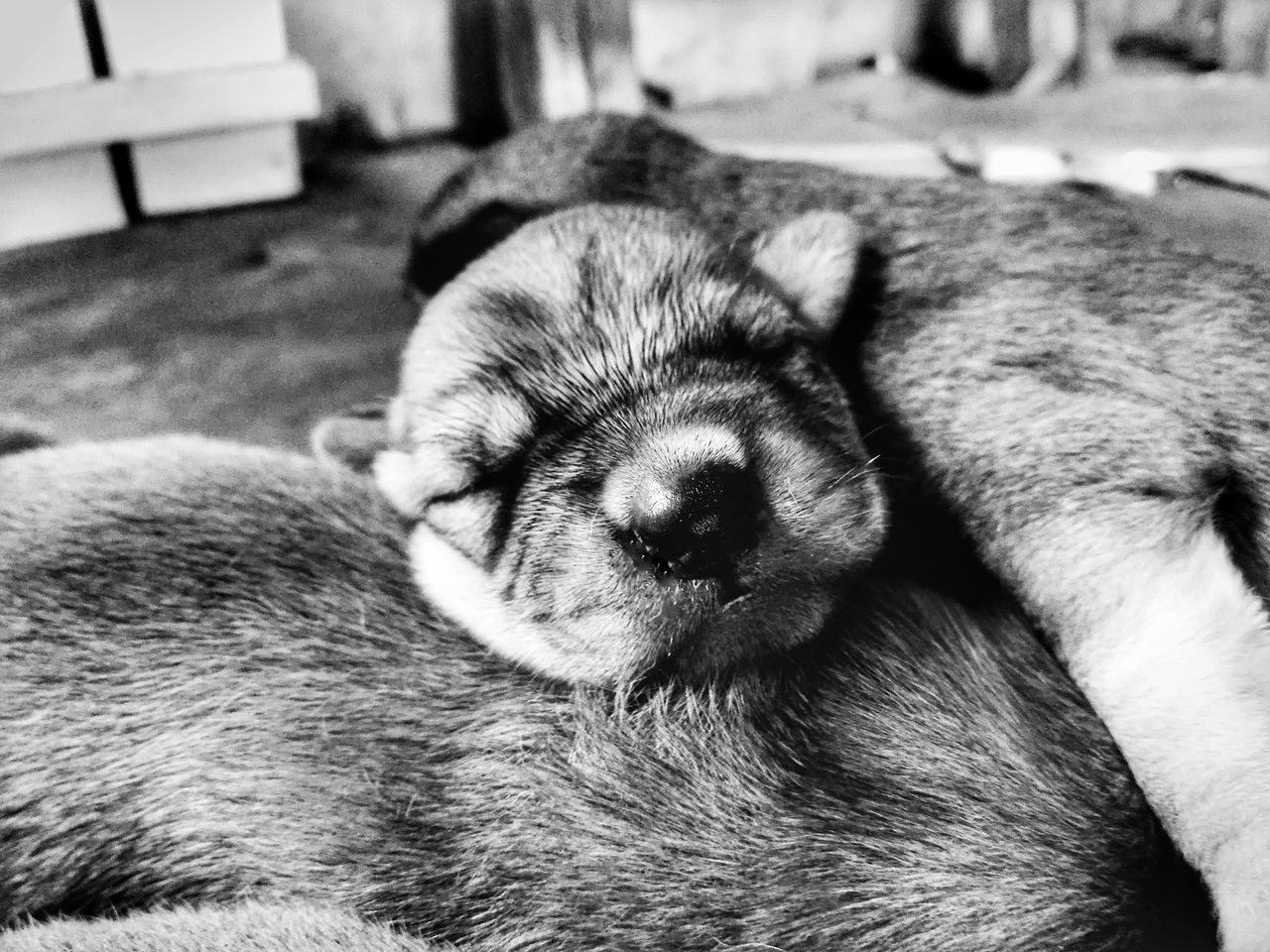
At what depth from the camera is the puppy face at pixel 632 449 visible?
0.71m

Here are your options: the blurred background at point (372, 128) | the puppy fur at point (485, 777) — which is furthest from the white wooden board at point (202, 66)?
the puppy fur at point (485, 777)

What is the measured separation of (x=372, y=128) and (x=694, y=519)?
891 mm

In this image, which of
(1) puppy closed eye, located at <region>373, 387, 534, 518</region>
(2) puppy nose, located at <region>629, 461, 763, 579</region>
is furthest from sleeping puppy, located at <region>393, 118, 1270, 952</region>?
(1) puppy closed eye, located at <region>373, 387, 534, 518</region>

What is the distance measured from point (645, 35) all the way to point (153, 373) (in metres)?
0.76

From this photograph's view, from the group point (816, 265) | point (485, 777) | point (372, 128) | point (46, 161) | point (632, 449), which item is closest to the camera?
point (485, 777)

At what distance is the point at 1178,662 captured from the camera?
695 mm

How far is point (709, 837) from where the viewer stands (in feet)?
2.08

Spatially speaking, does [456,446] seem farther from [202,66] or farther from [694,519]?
[202,66]

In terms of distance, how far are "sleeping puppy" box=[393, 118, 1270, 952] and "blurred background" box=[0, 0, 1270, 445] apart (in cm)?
12

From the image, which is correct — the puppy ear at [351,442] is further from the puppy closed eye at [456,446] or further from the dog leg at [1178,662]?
the dog leg at [1178,662]

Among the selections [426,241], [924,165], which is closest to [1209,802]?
[924,165]

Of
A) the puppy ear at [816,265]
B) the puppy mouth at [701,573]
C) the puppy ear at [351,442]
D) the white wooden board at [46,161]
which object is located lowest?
the puppy ear at [351,442]

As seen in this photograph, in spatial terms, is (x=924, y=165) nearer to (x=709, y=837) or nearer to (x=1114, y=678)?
(x=1114, y=678)

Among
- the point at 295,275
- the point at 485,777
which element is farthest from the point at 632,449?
the point at 295,275
